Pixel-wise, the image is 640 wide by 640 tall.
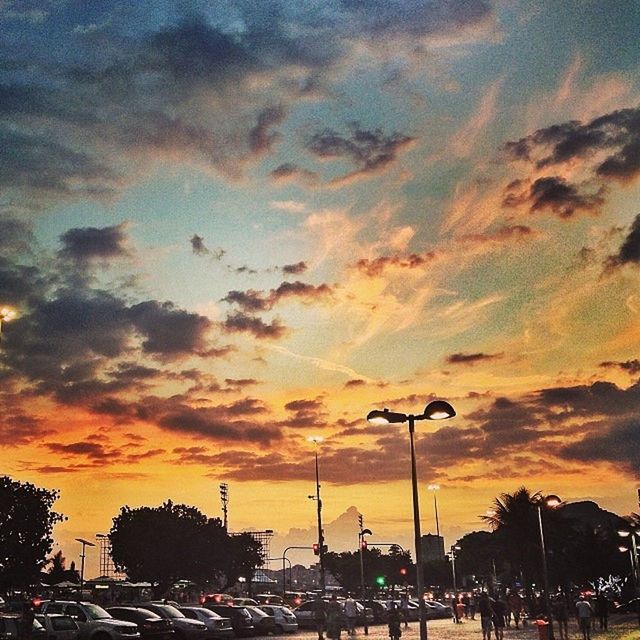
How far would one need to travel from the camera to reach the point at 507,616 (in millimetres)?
60188

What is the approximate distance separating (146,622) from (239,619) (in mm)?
14365

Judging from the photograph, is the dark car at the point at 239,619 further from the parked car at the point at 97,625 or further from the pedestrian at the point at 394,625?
the parked car at the point at 97,625

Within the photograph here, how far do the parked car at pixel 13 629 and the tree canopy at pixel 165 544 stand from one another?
63.8m

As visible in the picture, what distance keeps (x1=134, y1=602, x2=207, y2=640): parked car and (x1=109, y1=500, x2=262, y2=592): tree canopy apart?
54978 millimetres

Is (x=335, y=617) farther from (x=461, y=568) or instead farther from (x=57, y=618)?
(x=461, y=568)

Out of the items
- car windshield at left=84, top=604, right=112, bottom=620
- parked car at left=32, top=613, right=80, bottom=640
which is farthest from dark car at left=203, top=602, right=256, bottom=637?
parked car at left=32, top=613, right=80, bottom=640

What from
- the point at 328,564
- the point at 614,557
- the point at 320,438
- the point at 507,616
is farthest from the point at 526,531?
the point at 328,564

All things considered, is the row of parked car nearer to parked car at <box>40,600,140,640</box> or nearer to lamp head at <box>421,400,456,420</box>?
→ parked car at <box>40,600,140,640</box>

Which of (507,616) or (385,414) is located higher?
(385,414)

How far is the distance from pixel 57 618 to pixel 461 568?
141994mm

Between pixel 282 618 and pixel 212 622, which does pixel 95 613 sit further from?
pixel 282 618

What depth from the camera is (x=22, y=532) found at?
65625 mm

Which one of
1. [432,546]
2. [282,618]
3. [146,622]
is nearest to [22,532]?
[282,618]

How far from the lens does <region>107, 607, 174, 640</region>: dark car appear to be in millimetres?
33159
